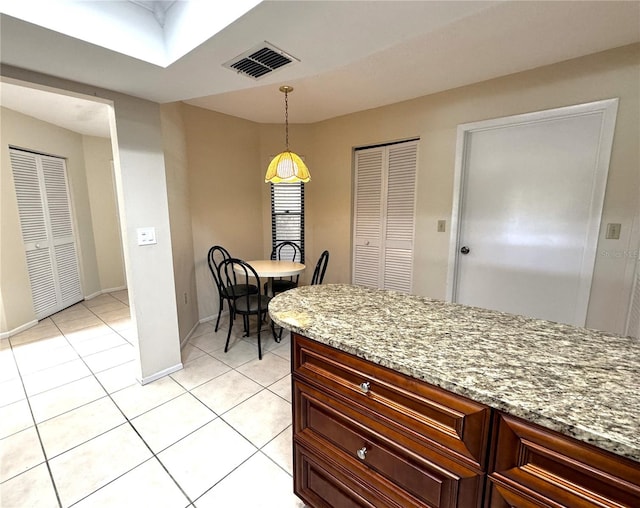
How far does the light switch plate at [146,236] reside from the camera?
204cm

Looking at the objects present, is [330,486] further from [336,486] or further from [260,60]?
[260,60]

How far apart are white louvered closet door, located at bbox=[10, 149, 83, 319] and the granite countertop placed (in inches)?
144

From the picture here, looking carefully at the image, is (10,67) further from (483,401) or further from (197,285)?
(483,401)

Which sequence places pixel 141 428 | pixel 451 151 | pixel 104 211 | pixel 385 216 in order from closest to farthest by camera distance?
pixel 141 428 → pixel 451 151 → pixel 385 216 → pixel 104 211

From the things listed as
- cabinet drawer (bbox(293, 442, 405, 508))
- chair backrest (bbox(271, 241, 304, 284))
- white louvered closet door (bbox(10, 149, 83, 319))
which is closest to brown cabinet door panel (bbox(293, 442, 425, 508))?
cabinet drawer (bbox(293, 442, 405, 508))

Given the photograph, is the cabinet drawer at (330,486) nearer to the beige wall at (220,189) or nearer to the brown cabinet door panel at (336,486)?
the brown cabinet door panel at (336,486)

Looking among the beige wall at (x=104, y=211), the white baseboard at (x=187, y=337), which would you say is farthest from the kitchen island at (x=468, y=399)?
the beige wall at (x=104, y=211)

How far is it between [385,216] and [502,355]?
2.59 meters

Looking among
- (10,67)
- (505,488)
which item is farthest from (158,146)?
(505,488)

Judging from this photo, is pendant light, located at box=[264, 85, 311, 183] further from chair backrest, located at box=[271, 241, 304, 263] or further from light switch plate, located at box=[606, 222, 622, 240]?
light switch plate, located at box=[606, 222, 622, 240]

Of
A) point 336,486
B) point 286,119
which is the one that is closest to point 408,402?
point 336,486

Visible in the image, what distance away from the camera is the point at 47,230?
348 centimetres

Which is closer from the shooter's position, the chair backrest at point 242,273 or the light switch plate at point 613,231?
the light switch plate at point 613,231

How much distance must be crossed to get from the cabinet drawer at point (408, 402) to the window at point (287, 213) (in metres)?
2.91
